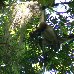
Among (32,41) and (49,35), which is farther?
(32,41)

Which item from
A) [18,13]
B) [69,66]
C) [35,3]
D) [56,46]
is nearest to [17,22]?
[18,13]

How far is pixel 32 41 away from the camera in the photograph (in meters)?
4.79

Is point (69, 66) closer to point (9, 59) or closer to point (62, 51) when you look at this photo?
point (62, 51)

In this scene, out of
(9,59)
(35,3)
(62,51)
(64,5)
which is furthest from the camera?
(62,51)

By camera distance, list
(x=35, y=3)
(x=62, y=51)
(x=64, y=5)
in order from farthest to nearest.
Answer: (x=62, y=51) → (x=64, y=5) → (x=35, y=3)

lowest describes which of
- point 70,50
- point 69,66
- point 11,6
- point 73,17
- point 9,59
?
point 69,66

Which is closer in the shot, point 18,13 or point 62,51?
point 18,13

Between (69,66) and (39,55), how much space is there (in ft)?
2.06

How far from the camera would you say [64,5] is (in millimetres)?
4500

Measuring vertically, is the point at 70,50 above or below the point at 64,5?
below

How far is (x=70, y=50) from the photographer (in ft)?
15.9

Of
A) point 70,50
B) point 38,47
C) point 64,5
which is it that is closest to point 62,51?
point 70,50

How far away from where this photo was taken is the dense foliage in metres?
3.84

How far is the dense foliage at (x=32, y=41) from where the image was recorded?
384 centimetres
